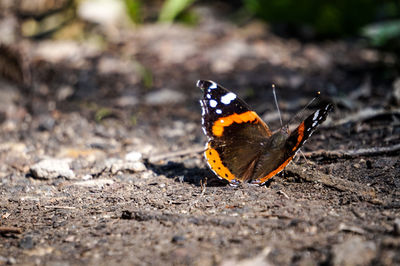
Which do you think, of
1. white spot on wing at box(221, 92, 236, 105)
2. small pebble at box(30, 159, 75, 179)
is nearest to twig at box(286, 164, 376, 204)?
white spot on wing at box(221, 92, 236, 105)

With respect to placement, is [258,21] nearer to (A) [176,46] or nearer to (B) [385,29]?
(A) [176,46]

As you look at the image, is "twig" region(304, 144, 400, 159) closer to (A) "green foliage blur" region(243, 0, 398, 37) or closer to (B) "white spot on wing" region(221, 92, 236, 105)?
(B) "white spot on wing" region(221, 92, 236, 105)

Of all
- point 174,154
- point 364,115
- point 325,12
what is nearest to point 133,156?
point 174,154

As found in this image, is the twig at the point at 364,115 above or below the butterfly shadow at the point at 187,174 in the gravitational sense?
above

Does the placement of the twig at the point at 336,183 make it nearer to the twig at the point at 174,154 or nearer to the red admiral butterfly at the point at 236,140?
the red admiral butterfly at the point at 236,140

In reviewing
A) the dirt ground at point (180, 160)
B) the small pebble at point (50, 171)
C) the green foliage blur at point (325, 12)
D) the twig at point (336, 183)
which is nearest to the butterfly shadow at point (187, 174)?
the dirt ground at point (180, 160)

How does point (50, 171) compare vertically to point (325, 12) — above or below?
below

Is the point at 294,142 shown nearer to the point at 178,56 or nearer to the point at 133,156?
the point at 133,156
